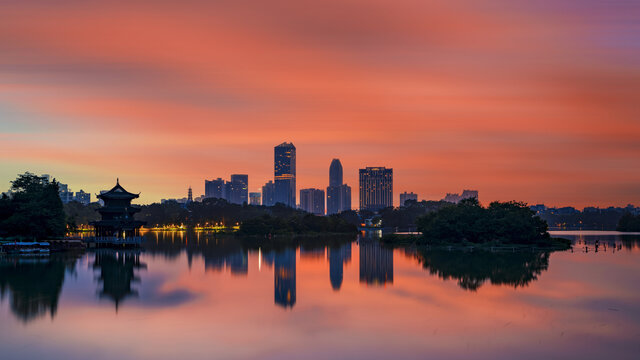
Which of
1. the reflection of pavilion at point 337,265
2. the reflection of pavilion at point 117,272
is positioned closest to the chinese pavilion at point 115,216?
the reflection of pavilion at point 117,272

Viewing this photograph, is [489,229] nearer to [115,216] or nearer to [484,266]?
[484,266]

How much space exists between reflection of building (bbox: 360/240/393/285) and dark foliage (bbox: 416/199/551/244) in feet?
37.5

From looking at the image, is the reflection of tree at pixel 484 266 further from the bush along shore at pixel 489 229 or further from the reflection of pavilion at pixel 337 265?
the reflection of pavilion at pixel 337 265

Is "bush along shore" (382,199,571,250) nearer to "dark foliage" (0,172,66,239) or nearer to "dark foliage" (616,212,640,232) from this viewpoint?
"dark foliage" (0,172,66,239)

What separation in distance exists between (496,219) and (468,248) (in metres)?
7.08

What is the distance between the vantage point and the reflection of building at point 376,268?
49156 mm

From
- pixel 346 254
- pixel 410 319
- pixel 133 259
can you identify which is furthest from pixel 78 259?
pixel 410 319

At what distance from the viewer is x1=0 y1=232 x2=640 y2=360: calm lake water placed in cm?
2486

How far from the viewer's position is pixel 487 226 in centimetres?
8375

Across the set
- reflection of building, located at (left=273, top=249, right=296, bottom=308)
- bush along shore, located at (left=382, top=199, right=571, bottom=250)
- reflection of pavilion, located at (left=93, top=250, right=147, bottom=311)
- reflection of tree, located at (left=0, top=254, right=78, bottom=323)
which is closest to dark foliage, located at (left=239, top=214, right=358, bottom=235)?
bush along shore, located at (left=382, top=199, right=571, bottom=250)

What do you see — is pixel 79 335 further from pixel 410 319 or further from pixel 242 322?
pixel 410 319

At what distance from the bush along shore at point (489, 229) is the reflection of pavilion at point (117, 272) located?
43.0 m

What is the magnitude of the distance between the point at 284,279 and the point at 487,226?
4354cm

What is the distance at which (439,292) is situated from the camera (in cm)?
4141
